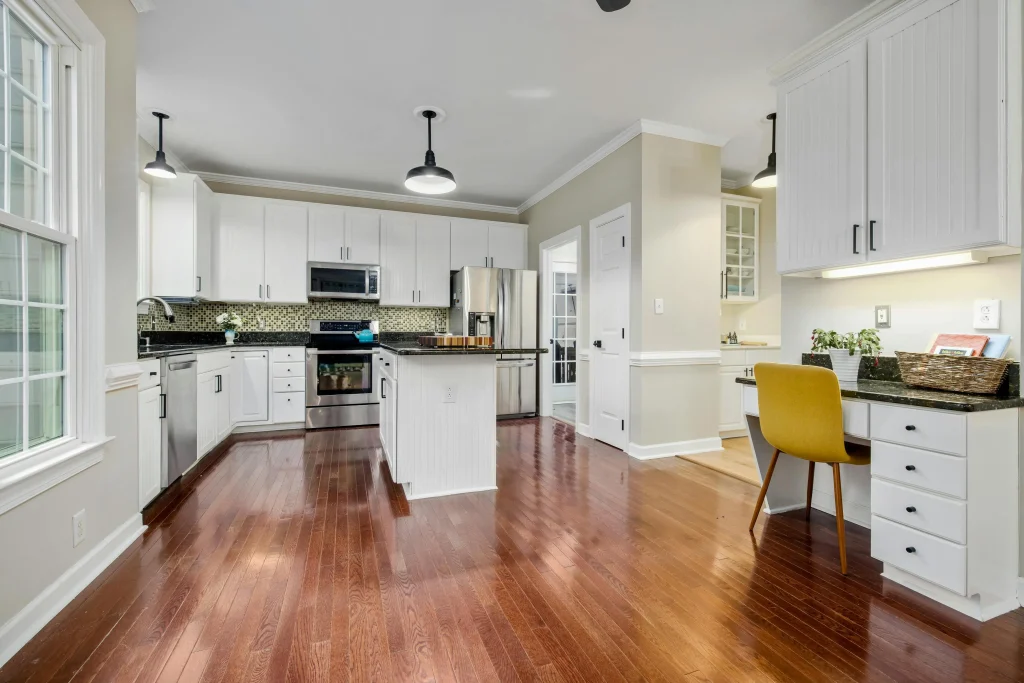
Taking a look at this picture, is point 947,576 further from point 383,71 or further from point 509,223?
point 509,223

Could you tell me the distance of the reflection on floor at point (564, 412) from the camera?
217 inches

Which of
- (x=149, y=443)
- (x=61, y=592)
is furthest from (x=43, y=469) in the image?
(x=149, y=443)

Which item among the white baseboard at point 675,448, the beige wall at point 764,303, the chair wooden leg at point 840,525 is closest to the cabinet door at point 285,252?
the white baseboard at point 675,448

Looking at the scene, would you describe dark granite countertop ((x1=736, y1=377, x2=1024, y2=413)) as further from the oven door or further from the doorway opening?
the oven door

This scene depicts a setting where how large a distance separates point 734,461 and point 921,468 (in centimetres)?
193

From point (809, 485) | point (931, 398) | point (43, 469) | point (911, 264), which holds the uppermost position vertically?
point (911, 264)

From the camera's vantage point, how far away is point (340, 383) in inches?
193

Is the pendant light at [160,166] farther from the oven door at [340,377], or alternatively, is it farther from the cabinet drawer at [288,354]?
the oven door at [340,377]

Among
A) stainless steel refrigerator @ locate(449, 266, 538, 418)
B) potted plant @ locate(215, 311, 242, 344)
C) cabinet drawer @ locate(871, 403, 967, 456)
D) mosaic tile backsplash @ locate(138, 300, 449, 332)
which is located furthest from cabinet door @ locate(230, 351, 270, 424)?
cabinet drawer @ locate(871, 403, 967, 456)

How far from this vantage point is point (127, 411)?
2.26 meters

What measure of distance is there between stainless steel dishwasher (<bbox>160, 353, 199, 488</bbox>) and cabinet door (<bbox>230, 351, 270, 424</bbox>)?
112cm

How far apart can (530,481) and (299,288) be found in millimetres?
3447

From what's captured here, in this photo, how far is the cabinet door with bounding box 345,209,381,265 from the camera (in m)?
5.21

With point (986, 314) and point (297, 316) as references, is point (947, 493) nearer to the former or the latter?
point (986, 314)
